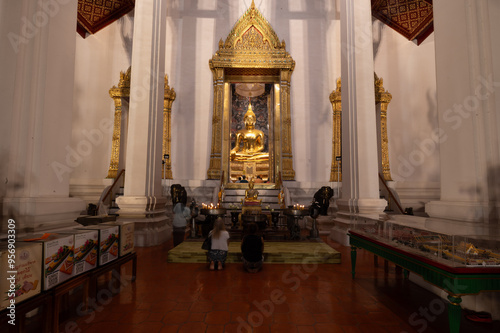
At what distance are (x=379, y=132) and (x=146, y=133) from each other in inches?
332

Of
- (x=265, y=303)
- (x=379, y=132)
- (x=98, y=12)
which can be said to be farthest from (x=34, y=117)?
(x=379, y=132)

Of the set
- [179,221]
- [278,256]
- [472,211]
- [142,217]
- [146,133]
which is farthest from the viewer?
[146,133]

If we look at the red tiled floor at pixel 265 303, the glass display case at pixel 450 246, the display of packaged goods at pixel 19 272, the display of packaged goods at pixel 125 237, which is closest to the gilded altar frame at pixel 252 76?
the red tiled floor at pixel 265 303

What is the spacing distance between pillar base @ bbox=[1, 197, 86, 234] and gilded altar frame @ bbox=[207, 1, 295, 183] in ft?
25.3

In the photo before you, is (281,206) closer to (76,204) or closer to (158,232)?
(158,232)

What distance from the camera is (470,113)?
315cm

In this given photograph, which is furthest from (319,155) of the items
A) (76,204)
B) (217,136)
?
(76,204)

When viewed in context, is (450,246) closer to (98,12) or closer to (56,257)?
(56,257)

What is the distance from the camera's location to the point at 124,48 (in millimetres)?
11336

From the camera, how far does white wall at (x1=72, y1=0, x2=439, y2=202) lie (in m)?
10.7

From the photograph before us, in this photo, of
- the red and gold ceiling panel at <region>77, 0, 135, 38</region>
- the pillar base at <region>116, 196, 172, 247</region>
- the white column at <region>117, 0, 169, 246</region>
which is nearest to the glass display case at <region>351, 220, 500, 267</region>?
the pillar base at <region>116, 196, 172, 247</region>

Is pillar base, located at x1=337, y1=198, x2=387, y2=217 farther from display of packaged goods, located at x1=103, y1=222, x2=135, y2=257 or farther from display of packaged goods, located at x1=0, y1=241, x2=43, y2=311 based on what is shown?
display of packaged goods, located at x1=0, y1=241, x2=43, y2=311

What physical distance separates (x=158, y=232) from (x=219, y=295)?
3566 mm

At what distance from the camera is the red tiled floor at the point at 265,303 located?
2.70m
